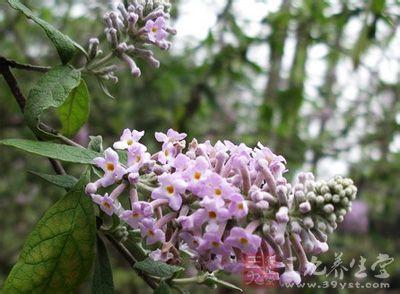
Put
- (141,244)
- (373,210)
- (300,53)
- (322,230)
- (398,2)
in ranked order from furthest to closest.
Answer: (373,210) < (300,53) < (398,2) < (141,244) < (322,230)

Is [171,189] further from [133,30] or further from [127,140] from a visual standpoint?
[133,30]

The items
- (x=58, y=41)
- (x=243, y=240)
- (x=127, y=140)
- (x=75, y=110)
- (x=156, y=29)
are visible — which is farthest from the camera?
(x=75, y=110)

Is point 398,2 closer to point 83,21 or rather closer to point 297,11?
point 297,11

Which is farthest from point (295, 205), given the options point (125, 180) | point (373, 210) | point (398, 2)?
point (373, 210)

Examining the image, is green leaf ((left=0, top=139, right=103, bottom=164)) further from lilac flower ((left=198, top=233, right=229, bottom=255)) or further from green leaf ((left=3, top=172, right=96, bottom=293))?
lilac flower ((left=198, top=233, right=229, bottom=255))

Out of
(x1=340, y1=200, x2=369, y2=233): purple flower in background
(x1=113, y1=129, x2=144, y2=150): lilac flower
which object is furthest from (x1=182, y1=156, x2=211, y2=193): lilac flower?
(x1=340, y1=200, x2=369, y2=233): purple flower in background

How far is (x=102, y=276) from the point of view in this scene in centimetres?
155

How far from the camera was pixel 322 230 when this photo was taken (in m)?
1.36

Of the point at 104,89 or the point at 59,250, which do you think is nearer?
the point at 59,250

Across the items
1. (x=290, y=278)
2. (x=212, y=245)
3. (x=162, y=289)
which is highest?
(x=212, y=245)

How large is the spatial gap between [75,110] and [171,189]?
756mm

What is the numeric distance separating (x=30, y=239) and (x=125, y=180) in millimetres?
282

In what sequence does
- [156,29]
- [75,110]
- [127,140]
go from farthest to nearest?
[75,110]
[156,29]
[127,140]

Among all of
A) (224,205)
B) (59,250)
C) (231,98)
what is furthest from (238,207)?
(231,98)
